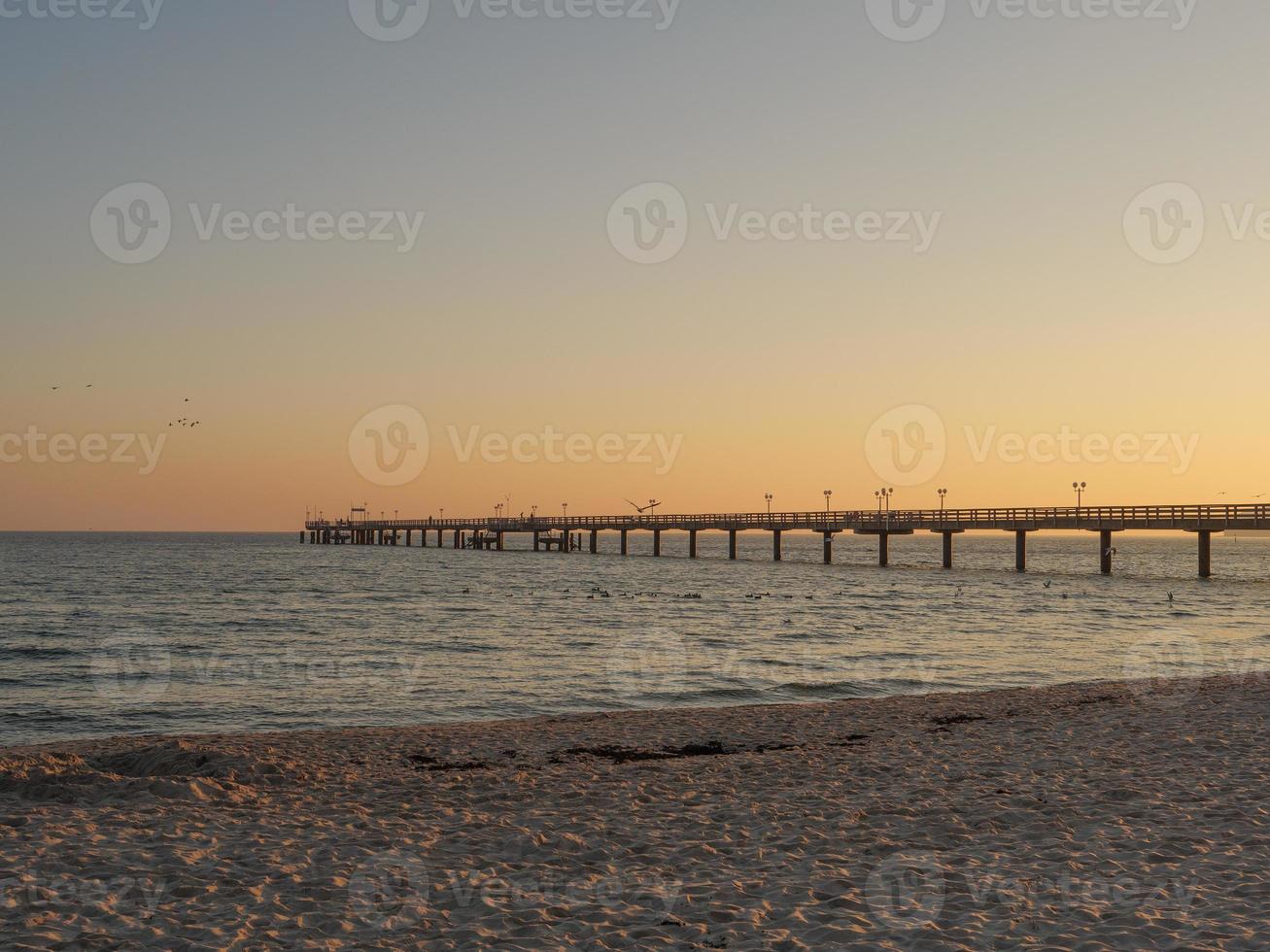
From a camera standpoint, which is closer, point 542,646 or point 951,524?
point 542,646

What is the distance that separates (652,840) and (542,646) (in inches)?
767

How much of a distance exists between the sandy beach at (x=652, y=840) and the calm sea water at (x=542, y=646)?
5.17 m

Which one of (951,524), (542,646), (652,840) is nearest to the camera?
(652,840)

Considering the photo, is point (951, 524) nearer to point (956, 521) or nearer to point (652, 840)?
point (956, 521)

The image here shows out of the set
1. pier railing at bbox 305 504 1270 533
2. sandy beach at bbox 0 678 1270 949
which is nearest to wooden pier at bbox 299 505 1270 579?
pier railing at bbox 305 504 1270 533

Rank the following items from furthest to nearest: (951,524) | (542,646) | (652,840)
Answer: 1. (951,524)
2. (542,646)
3. (652,840)

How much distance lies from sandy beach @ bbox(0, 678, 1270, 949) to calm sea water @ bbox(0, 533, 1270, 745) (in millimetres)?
5165

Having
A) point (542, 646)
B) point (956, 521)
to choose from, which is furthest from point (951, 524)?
point (542, 646)

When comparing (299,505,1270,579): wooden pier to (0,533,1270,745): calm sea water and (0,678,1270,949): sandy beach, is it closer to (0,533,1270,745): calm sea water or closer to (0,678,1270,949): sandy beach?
(0,533,1270,745): calm sea water

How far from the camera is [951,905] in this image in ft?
23.2

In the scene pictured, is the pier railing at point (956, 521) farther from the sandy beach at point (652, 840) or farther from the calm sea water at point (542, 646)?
the sandy beach at point (652, 840)

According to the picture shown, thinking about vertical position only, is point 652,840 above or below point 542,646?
above

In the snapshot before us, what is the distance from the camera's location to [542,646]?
28047 millimetres

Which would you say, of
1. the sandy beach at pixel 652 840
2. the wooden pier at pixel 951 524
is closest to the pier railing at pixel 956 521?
the wooden pier at pixel 951 524
